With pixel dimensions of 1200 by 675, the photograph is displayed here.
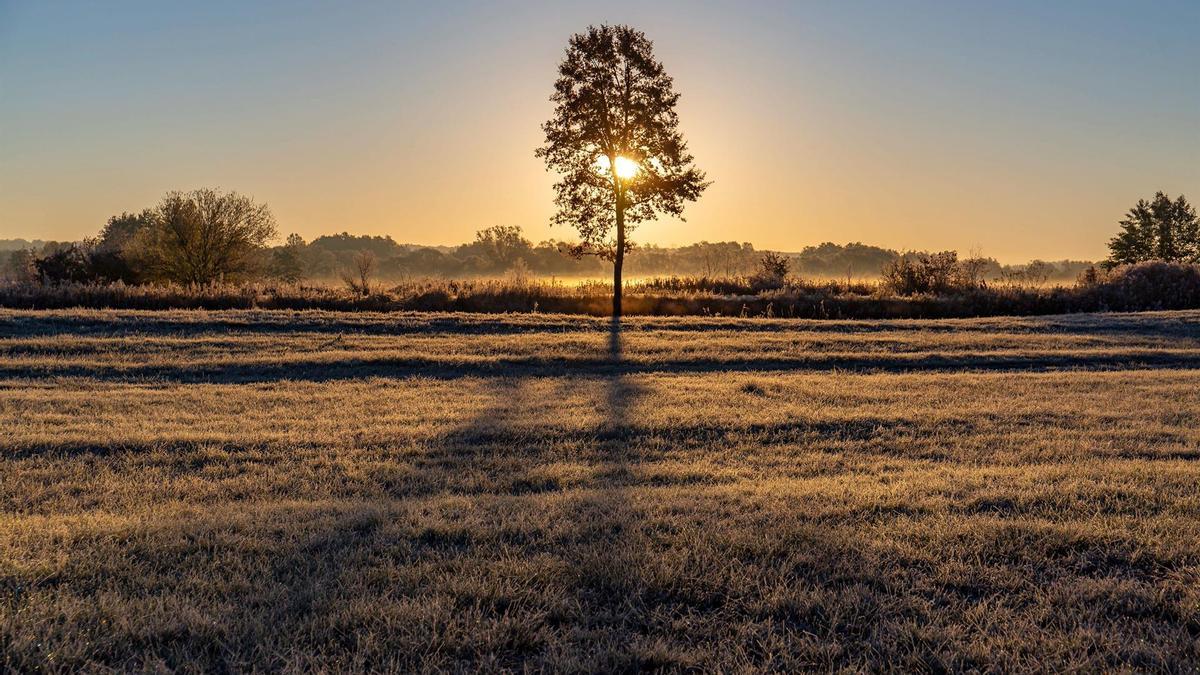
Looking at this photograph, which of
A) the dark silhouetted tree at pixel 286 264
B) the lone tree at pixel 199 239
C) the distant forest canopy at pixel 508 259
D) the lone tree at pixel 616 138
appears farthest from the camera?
the distant forest canopy at pixel 508 259

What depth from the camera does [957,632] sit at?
3.86 meters

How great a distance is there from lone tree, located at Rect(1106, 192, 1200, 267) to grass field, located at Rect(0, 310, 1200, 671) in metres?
48.6

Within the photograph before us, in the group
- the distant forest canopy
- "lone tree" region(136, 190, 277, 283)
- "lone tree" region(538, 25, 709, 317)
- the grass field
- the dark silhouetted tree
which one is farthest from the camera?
the distant forest canopy

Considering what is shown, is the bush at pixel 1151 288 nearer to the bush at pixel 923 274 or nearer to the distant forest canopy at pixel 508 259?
the bush at pixel 923 274

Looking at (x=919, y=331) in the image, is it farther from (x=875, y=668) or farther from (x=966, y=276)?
(x=875, y=668)

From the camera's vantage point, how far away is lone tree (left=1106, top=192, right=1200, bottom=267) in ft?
172

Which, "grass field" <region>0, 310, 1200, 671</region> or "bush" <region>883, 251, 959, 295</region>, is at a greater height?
"bush" <region>883, 251, 959, 295</region>

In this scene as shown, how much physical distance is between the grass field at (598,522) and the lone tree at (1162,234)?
160ft

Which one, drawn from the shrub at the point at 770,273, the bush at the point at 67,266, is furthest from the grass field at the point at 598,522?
the bush at the point at 67,266

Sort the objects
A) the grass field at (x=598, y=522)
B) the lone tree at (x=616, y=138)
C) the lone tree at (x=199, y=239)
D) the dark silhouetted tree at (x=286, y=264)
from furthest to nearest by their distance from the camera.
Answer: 1. the dark silhouetted tree at (x=286, y=264)
2. the lone tree at (x=199, y=239)
3. the lone tree at (x=616, y=138)
4. the grass field at (x=598, y=522)

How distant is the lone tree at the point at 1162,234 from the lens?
5228cm

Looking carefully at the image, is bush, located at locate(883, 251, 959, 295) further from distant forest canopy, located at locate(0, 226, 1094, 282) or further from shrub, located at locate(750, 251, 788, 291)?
distant forest canopy, located at locate(0, 226, 1094, 282)

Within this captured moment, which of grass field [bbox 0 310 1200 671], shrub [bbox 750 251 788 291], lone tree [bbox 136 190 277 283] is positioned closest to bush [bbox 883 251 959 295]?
shrub [bbox 750 251 788 291]

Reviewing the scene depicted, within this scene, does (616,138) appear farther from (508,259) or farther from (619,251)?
(508,259)
